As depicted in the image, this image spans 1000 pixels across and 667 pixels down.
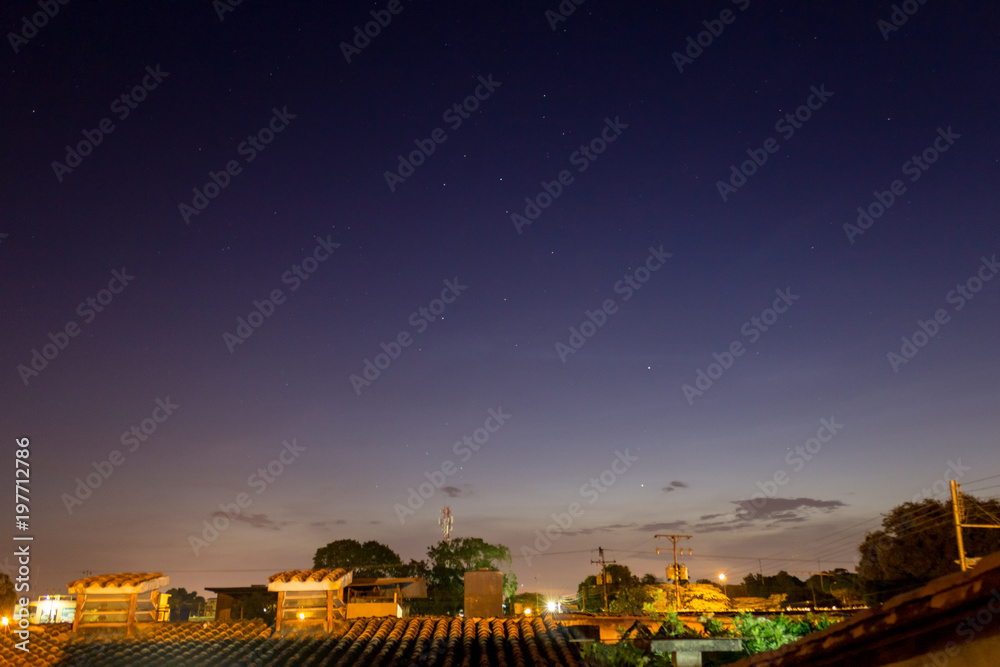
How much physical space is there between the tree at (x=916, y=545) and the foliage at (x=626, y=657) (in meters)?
31.4

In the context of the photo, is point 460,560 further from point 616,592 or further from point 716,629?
point 716,629

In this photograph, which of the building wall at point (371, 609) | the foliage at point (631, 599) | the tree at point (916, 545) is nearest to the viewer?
the building wall at point (371, 609)

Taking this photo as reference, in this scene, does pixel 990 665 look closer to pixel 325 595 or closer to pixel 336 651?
pixel 336 651

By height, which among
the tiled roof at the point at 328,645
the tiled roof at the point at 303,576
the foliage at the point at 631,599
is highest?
the tiled roof at the point at 303,576

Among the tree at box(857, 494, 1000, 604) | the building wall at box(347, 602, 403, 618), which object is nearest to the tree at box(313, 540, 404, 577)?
the building wall at box(347, 602, 403, 618)

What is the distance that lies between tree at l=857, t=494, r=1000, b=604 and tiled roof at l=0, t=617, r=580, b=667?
2965 cm

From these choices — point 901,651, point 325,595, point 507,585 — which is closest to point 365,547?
point 507,585

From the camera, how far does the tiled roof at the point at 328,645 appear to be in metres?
14.7

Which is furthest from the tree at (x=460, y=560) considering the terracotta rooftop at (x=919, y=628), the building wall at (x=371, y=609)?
the terracotta rooftop at (x=919, y=628)

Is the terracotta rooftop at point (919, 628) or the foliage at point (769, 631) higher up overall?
the terracotta rooftop at point (919, 628)

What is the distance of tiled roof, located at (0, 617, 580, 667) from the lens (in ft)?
48.2

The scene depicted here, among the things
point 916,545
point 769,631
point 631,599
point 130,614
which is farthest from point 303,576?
point 916,545

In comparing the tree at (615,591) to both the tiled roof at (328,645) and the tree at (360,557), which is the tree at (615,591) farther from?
the tiled roof at (328,645)

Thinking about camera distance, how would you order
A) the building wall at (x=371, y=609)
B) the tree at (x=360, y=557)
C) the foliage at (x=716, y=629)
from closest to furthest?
1. the foliage at (x=716, y=629)
2. the building wall at (x=371, y=609)
3. the tree at (x=360, y=557)
